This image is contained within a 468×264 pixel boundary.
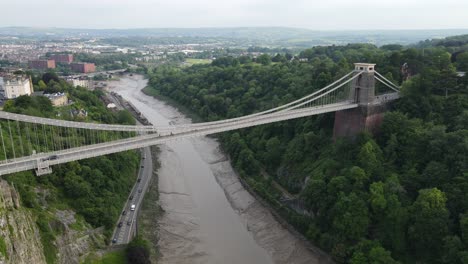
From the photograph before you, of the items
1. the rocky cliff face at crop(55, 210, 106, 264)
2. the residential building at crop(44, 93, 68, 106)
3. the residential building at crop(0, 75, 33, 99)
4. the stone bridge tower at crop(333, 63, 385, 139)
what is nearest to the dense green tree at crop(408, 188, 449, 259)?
the stone bridge tower at crop(333, 63, 385, 139)

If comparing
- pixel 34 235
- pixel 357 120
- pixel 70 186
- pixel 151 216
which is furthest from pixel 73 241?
pixel 357 120

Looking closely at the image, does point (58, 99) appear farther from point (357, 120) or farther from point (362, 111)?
point (362, 111)

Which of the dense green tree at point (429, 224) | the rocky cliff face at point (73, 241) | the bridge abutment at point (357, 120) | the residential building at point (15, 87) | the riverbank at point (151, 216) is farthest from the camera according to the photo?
the residential building at point (15, 87)

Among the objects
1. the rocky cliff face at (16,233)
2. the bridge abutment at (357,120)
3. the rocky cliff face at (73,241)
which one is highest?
the bridge abutment at (357,120)

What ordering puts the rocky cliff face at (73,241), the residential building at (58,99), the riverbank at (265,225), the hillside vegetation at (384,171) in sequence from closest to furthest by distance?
1. the rocky cliff face at (73,241)
2. the hillside vegetation at (384,171)
3. the riverbank at (265,225)
4. the residential building at (58,99)

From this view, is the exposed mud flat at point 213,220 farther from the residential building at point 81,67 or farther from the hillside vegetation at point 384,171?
the residential building at point 81,67

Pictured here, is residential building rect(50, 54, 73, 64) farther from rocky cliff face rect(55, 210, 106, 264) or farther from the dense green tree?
the dense green tree

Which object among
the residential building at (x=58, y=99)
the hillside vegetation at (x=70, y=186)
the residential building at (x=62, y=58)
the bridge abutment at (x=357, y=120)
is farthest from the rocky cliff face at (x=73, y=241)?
the residential building at (x=62, y=58)
